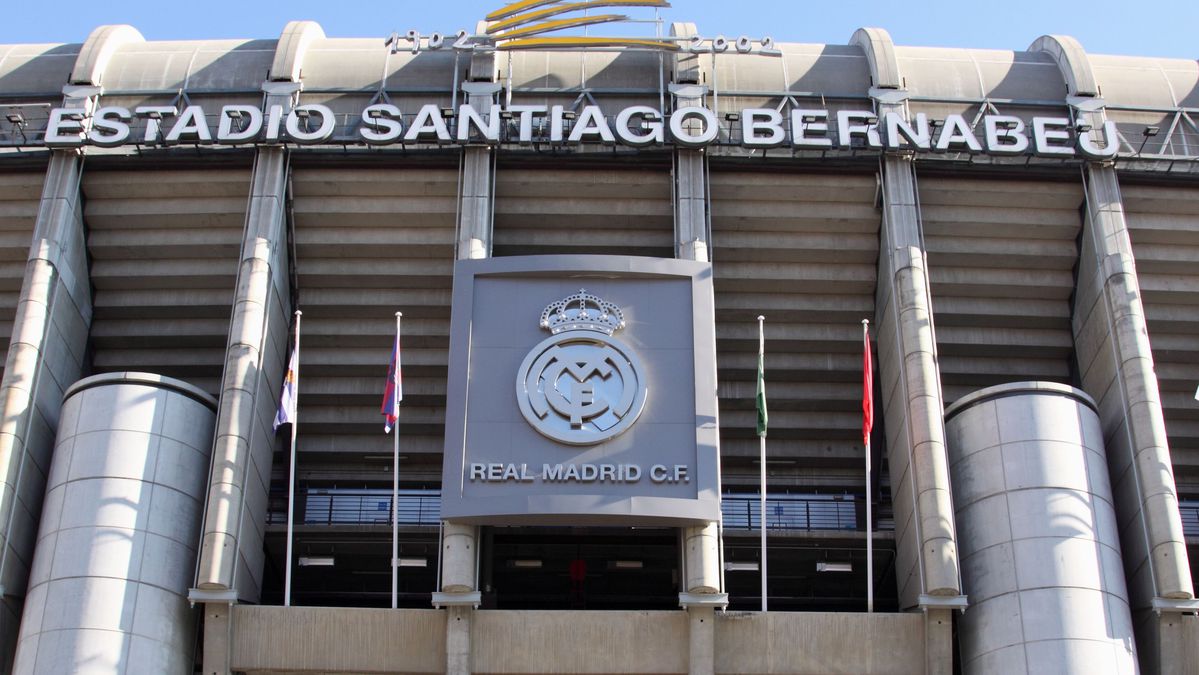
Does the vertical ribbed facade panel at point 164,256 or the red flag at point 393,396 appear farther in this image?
the vertical ribbed facade panel at point 164,256

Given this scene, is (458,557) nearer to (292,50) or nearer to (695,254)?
(695,254)

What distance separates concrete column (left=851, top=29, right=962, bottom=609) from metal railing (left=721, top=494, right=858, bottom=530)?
4.41m

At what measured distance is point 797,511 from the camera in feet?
138

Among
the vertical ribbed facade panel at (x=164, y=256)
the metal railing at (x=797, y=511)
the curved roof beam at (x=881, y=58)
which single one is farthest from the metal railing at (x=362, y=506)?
the curved roof beam at (x=881, y=58)

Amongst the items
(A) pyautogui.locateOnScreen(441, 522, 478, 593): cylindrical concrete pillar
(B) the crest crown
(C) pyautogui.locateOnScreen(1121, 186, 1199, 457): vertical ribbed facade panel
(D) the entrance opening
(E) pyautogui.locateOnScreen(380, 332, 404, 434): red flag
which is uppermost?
(C) pyautogui.locateOnScreen(1121, 186, 1199, 457): vertical ribbed facade panel

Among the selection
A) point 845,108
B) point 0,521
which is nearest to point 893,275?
point 845,108

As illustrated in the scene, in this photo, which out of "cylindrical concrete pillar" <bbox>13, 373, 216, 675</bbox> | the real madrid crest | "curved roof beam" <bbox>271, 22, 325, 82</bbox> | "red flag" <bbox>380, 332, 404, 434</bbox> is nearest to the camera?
"cylindrical concrete pillar" <bbox>13, 373, 216, 675</bbox>

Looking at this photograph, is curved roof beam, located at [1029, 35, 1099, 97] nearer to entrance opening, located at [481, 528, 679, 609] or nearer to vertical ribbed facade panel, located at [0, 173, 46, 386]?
entrance opening, located at [481, 528, 679, 609]

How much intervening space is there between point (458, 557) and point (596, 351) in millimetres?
6352

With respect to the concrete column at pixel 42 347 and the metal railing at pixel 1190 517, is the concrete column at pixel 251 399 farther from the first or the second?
the metal railing at pixel 1190 517

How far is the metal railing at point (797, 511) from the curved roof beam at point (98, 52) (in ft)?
73.5

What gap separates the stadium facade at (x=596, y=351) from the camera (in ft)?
108

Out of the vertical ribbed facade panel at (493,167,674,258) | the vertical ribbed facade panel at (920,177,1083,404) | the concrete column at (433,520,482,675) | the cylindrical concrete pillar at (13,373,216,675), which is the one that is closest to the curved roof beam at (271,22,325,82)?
the vertical ribbed facade panel at (493,167,674,258)

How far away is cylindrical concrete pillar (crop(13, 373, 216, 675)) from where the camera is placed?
1249 inches
